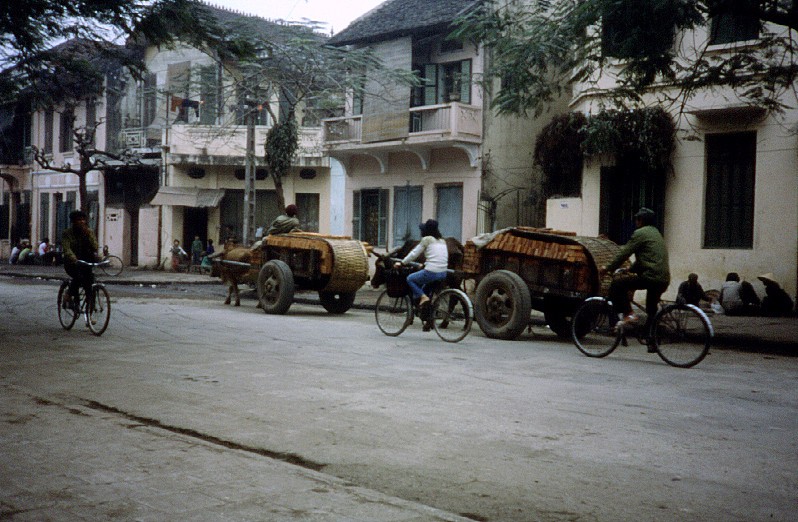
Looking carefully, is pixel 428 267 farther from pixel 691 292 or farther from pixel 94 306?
pixel 691 292

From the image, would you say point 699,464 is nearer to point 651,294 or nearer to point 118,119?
point 651,294

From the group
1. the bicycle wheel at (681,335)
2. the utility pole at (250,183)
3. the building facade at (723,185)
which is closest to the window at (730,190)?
the building facade at (723,185)

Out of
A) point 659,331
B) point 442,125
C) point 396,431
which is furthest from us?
point 442,125

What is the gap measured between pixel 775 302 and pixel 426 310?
846 centimetres

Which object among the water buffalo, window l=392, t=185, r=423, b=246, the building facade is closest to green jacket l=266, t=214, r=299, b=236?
the water buffalo

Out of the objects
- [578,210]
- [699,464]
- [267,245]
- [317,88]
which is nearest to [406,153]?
[317,88]

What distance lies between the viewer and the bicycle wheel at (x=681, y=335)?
31.7ft

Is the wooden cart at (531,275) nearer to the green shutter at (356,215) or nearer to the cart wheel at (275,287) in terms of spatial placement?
the cart wheel at (275,287)

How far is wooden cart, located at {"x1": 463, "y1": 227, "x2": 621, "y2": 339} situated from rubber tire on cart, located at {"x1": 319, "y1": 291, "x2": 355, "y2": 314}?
4.20 m

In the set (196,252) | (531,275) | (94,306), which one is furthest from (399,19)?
(94,306)

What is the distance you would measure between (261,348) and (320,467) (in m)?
5.76

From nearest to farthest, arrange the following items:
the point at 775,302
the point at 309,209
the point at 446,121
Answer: the point at 775,302 → the point at 446,121 → the point at 309,209

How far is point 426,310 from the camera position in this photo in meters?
12.3

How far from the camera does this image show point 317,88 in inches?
1022
